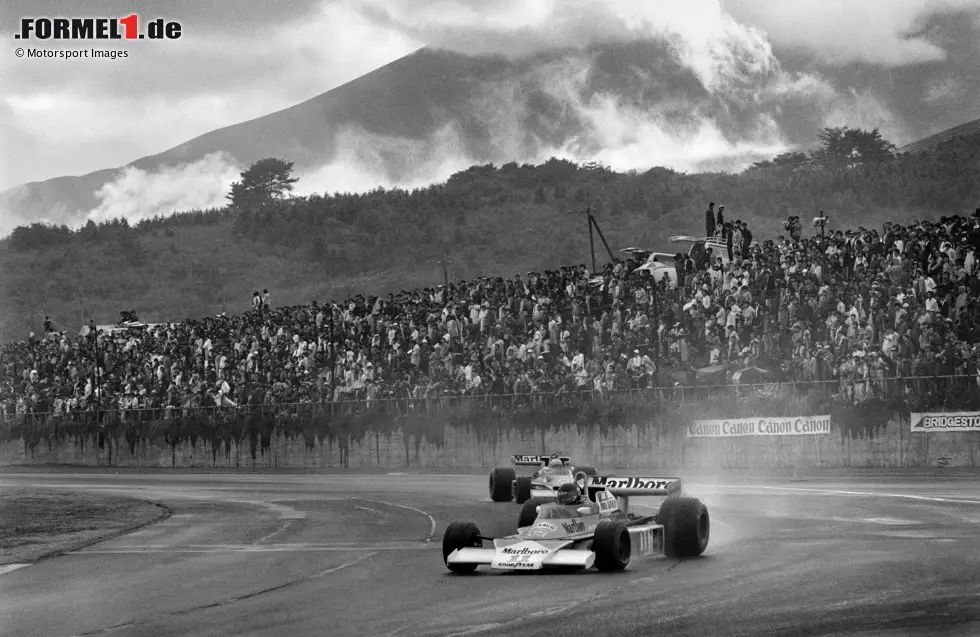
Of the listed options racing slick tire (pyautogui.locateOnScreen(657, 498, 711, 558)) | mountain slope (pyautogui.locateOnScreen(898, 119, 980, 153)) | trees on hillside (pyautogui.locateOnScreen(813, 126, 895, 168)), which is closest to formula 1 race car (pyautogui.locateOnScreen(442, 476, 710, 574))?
racing slick tire (pyautogui.locateOnScreen(657, 498, 711, 558))

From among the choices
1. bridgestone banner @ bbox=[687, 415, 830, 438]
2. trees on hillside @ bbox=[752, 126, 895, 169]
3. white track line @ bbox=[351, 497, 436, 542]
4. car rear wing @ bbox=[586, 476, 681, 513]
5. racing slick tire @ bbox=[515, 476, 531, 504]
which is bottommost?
white track line @ bbox=[351, 497, 436, 542]

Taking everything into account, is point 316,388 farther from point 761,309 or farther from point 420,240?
point 420,240

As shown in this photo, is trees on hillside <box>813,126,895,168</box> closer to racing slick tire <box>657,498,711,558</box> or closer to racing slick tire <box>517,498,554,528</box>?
racing slick tire <box>517,498,554,528</box>

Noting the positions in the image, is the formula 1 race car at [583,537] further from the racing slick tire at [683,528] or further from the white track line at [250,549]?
the white track line at [250,549]

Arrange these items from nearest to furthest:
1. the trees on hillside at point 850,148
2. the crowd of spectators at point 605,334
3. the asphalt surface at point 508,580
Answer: the asphalt surface at point 508,580, the crowd of spectators at point 605,334, the trees on hillside at point 850,148

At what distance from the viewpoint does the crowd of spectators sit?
33.1 m

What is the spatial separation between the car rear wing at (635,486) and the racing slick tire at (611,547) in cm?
301

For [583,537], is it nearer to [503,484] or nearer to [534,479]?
[534,479]

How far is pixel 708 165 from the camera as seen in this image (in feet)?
480

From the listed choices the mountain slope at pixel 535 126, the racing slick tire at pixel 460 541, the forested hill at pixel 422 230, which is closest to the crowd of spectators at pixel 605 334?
the racing slick tire at pixel 460 541

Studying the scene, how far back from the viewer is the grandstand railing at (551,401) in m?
32.0

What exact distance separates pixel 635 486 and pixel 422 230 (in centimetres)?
10235

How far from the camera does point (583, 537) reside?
16.9 metres

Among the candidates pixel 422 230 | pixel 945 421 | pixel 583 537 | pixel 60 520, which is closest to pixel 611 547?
pixel 583 537
